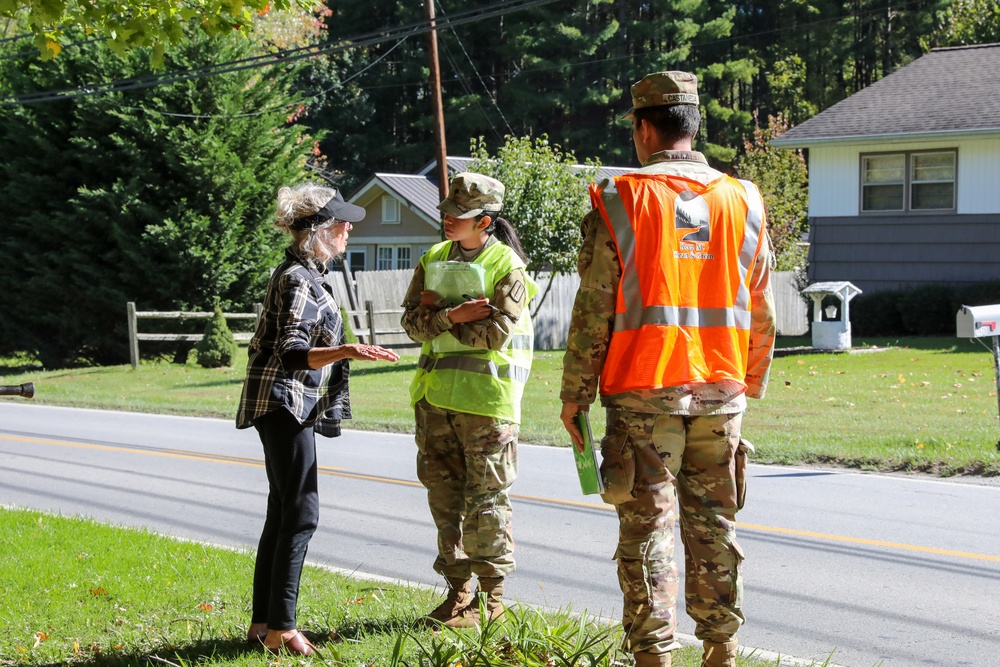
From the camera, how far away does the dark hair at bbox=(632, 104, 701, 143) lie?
13.9 feet

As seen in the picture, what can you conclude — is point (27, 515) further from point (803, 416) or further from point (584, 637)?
point (803, 416)

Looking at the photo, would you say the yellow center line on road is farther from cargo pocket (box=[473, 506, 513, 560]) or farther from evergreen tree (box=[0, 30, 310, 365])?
evergreen tree (box=[0, 30, 310, 365])

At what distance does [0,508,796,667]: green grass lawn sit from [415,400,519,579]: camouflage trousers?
303 mm

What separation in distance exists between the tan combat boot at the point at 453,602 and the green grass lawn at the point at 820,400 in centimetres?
619

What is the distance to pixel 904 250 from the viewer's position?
77.8ft

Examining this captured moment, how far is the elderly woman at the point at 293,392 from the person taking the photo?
485 cm

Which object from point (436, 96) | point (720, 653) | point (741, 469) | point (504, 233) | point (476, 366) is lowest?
point (720, 653)

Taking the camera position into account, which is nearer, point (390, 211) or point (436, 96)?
point (436, 96)

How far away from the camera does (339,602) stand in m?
5.77

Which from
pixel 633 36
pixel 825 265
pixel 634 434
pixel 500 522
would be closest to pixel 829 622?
pixel 500 522

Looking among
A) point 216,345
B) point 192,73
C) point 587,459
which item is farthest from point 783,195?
point 587,459

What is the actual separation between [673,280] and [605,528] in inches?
168

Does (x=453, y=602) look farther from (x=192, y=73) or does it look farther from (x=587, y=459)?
(x=192, y=73)

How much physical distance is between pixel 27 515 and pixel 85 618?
3.06m
